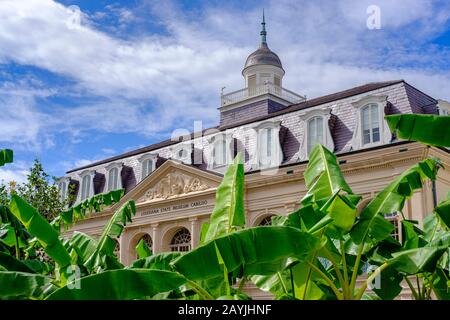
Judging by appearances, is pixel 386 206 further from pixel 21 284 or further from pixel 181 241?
pixel 181 241

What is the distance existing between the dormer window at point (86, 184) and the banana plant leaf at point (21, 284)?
97.2ft

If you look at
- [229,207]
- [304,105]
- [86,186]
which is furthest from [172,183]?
[229,207]

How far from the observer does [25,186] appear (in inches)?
1002

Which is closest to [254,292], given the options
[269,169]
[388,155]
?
[269,169]

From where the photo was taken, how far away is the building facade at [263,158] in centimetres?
2527

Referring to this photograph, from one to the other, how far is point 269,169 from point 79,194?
13789mm

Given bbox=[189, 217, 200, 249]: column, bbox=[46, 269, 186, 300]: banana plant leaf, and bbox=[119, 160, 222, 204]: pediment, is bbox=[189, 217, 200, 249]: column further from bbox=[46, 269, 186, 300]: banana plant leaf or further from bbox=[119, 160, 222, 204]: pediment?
bbox=[46, 269, 186, 300]: banana plant leaf

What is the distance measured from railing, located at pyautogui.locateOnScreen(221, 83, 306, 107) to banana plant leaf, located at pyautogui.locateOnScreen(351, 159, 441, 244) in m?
25.6

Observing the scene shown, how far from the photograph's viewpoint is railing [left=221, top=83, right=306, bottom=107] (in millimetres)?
34719

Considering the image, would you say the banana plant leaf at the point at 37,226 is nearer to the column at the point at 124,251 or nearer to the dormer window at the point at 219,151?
the dormer window at the point at 219,151

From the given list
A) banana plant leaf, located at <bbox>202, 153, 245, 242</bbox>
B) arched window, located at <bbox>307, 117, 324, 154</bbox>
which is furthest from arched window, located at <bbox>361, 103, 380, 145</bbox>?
banana plant leaf, located at <bbox>202, 153, 245, 242</bbox>

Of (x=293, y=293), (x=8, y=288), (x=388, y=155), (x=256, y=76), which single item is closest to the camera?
(x=8, y=288)
